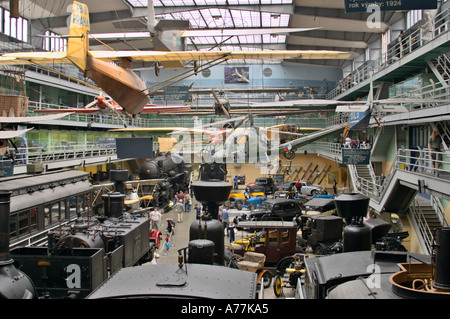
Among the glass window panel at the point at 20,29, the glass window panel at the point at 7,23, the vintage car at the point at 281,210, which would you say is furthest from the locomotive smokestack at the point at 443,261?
the glass window panel at the point at 20,29

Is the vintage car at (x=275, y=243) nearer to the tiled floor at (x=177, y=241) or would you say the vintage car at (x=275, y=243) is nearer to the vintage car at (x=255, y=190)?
the tiled floor at (x=177, y=241)

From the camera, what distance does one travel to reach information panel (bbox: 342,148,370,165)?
15.8 meters

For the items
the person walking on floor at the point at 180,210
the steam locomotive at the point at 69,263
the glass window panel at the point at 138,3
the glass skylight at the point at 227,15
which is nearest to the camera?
the steam locomotive at the point at 69,263

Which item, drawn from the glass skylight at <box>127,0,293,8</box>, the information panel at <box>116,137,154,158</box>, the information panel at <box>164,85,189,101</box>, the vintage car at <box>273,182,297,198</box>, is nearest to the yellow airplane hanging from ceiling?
the information panel at <box>116,137,154,158</box>

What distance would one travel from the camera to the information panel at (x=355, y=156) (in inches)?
622

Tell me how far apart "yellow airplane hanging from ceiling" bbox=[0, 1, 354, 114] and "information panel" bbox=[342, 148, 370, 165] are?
4060 mm

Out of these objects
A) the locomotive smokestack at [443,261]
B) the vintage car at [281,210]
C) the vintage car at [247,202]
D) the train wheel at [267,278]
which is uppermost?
the locomotive smokestack at [443,261]

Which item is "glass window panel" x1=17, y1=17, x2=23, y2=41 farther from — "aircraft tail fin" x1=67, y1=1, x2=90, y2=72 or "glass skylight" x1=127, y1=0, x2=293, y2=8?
"aircraft tail fin" x1=67, y1=1, x2=90, y2=72

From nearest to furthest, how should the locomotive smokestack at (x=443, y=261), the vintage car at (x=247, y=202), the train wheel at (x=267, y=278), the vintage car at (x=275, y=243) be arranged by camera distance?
the locomotive smokestack at (x=443, y=261), the train wheel at (x=267, y=278), the vintage car at (x=275, y=243), the vintage car at (x=247, y=202)

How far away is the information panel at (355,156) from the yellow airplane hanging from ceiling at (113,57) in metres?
4.06

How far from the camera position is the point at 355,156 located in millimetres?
15867

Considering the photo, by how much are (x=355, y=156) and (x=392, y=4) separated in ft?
26.2

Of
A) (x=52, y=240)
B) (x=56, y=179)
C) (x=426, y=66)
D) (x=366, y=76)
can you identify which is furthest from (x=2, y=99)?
(x=366, y=76)
